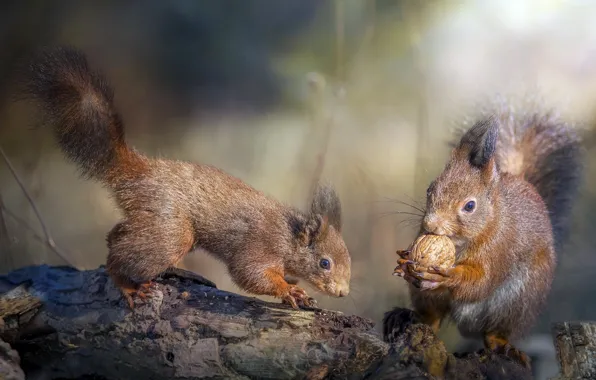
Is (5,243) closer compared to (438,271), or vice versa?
(438,271)

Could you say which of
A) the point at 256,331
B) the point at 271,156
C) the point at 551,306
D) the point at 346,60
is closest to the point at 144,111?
the point at 271,156

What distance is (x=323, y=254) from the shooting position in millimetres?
2084

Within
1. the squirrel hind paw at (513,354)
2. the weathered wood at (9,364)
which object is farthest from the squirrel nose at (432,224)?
the weathered wood at (9,364)

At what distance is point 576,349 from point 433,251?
0.50 meters

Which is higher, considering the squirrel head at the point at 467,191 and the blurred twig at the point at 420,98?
the blurred twig at the point at 420,98

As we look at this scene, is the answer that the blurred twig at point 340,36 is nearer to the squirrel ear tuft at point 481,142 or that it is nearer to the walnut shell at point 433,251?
the squirrel ear tuft at point 481,142

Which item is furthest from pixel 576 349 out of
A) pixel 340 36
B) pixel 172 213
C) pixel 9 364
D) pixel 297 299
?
pixel 340 36

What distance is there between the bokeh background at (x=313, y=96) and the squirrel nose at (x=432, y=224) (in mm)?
958

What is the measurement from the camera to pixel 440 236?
1750 millimetres

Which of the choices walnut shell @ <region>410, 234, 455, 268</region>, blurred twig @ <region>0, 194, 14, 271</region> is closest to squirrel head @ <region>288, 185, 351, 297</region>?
walnut shell @ <region>410, 234, 455, 268</region>

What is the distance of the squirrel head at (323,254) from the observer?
2.08 m

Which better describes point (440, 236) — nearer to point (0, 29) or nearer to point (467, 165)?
point (467, 165)

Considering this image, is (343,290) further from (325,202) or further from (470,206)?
(470,206)

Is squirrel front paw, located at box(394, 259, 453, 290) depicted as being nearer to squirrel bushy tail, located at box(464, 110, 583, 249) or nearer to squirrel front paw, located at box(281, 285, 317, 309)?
squirrel front paw, located at box(281, 285, 317, 309)
